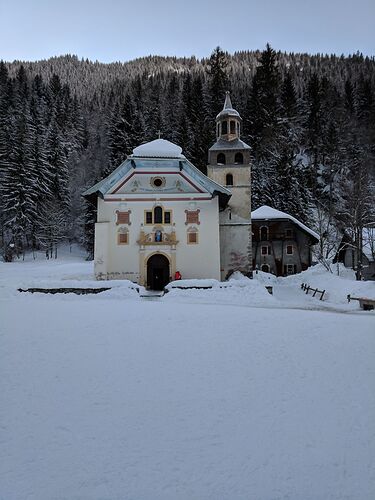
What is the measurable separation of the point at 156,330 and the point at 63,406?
403cm

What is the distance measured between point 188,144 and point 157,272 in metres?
35.3

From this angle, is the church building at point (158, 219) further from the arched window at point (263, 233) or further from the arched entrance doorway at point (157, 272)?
the arched window at point (263, 233)

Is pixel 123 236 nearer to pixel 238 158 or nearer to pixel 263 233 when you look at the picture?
pixel 238 158

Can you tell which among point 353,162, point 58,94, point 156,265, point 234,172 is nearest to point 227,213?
point 234,172

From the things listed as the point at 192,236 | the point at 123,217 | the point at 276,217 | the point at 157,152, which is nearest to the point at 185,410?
the point at 192,236

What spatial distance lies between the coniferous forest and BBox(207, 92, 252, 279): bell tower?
872cm

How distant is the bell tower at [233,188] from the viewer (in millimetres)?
27781

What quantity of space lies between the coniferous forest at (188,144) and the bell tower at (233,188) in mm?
8718

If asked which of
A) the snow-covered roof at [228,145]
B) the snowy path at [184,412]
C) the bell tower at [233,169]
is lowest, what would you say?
the snowy path at [184,412]

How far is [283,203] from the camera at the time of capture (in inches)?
1908

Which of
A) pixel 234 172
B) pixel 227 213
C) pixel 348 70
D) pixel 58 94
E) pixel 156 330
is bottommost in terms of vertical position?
pixel 156 330

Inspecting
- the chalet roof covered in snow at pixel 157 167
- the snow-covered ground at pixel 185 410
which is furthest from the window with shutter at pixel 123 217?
the snow-covered ground at pixel 185 410

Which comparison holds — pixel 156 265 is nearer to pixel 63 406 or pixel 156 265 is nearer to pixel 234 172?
pixel 234 172

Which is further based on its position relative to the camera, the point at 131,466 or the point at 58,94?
the point at 58,94
